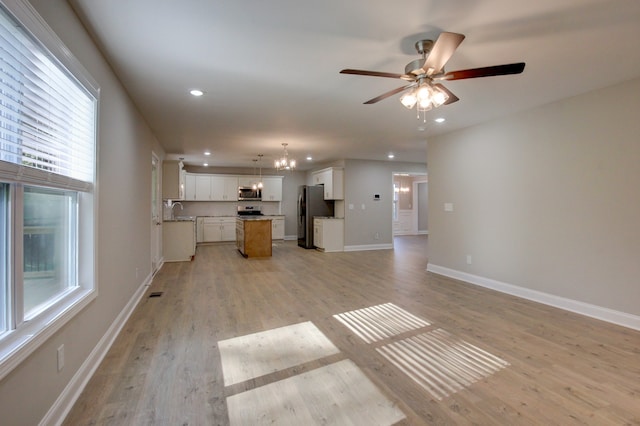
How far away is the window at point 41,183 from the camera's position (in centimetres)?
139

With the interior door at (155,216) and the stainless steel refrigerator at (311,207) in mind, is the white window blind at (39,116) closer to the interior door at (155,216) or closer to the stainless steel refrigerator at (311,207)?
the interior door at (155,216)

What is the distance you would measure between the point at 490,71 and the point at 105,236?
322 cm

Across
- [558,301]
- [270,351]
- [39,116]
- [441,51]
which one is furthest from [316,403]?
[558,301]

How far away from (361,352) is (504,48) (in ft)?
8.95

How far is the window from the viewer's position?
1395mm

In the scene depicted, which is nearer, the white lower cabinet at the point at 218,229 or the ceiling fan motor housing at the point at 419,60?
the ceiling fan motor housing at the point at 419,60

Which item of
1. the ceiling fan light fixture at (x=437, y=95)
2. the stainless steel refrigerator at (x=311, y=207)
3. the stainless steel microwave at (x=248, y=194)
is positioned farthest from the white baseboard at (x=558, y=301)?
the stainless steel microwave at (x=248, y=194)

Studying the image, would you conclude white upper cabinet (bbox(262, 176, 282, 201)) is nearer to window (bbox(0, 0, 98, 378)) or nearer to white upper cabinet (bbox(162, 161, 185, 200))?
white upper cabinet (bbox(162, 161, 185, 200))

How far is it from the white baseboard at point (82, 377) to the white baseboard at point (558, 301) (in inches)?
184

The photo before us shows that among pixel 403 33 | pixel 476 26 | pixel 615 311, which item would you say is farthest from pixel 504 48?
pixel 615 311

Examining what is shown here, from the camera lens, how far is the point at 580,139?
11.7 feet

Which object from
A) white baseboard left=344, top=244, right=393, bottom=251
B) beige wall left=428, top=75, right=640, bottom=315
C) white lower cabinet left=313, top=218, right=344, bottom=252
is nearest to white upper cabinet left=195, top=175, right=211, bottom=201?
white lower cabinet left=313, top=218, right=344, bottom=252

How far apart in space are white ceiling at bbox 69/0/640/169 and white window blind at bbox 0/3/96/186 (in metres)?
0.59

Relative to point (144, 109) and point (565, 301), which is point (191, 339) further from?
point (565, 301)
